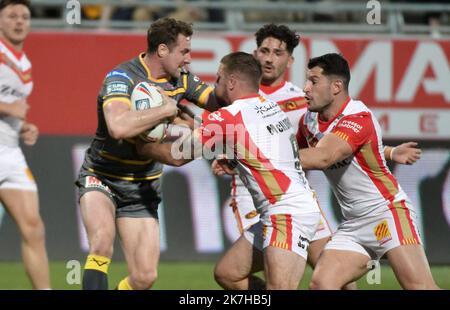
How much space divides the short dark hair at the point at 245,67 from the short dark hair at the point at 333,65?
2.36 feet

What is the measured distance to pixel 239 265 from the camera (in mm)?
8484

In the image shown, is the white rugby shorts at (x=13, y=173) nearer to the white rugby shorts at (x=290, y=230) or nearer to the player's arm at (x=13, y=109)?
the player's arm at (x=13, y=109)

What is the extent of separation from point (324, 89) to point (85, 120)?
215 inches

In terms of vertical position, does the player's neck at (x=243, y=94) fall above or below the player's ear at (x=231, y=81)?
below

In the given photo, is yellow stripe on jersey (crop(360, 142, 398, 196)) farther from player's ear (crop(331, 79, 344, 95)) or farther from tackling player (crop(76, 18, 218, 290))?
tackling player (crop(76, 18, 218, 290))

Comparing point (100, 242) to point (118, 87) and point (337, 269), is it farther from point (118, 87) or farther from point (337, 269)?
point (337, 269)

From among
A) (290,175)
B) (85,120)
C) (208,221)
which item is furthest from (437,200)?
(290,175)

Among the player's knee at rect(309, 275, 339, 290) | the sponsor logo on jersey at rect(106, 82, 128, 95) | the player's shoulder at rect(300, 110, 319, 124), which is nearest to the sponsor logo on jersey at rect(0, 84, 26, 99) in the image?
the sponsor logo on jersey at rect(106, 82, 128, 95)

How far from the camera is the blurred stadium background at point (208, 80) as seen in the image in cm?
1295

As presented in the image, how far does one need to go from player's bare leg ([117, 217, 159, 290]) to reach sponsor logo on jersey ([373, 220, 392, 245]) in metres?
1.86

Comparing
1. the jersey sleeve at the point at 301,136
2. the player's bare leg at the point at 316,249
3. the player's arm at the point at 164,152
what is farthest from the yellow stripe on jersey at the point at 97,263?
the jersey sleeve at the point at 301,136

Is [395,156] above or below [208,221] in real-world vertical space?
above

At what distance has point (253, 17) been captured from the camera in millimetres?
14672
